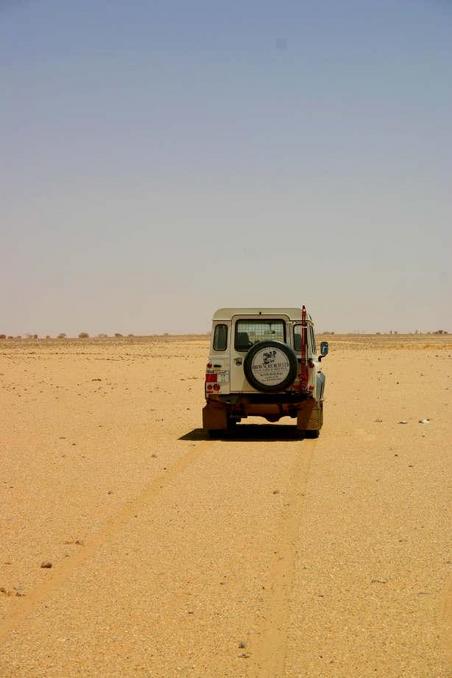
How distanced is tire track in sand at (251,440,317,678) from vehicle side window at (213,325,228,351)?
5896 millimetres

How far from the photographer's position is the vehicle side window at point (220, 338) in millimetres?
17453

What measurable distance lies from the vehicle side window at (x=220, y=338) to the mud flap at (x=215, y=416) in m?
0.97

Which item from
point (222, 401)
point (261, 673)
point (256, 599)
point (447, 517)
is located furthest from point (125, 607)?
point (222, 401)

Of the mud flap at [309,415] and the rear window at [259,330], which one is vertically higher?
the rear window at [259,330]

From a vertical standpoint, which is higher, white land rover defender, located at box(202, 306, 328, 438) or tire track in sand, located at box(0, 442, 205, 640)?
white land rover defender, located at box(202, 306, 328, 438)

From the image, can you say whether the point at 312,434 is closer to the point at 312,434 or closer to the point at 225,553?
the point at 312,434

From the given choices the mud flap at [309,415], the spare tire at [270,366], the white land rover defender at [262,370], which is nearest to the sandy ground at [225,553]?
the mud flap at [309,415]

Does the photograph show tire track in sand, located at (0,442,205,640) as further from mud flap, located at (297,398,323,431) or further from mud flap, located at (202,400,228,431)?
mud flap, located at (297,398,323,431)

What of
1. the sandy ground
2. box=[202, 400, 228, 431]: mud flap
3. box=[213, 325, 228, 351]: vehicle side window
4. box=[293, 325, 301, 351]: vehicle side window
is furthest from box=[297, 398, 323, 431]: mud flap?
box=[213, 325, 228, 351]: vehicle side window

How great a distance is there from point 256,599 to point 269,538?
2051 millimetres

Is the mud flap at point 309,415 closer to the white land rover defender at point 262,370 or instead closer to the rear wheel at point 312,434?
the white land rover defender at point 262,370

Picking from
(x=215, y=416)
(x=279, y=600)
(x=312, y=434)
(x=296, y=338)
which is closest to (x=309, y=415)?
(x=312, y=434)

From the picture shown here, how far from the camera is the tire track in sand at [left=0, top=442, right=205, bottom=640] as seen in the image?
22.4 ft

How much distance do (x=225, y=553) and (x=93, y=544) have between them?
1.25m
